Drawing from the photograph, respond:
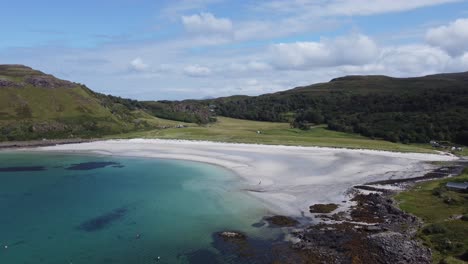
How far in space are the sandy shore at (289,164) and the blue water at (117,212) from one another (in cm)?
453

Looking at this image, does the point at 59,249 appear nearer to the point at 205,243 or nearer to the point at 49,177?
Answer: the point at 205,243

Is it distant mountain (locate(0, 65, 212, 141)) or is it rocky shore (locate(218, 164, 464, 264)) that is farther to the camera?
distant mountain (locate(0, 65, 212, 141))

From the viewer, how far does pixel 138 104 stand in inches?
7525

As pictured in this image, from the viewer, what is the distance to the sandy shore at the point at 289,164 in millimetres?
54875

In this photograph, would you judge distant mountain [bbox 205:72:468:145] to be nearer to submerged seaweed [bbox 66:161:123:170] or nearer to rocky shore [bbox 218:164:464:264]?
rocky shore [bbox 218:164:464:264]

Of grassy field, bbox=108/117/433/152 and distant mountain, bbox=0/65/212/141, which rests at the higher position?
distant mountain, bbox=0/65/212/141

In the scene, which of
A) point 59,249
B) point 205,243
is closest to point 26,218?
point 59,249

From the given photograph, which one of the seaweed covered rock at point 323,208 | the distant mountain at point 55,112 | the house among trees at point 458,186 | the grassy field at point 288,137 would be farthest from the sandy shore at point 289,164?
the distant mountain at point 55,112

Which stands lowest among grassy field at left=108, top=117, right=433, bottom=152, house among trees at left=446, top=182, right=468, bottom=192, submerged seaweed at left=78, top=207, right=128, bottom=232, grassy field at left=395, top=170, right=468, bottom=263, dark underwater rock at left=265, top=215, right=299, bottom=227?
submerged seaweed at left=78, top=207, right=128, bottom=232

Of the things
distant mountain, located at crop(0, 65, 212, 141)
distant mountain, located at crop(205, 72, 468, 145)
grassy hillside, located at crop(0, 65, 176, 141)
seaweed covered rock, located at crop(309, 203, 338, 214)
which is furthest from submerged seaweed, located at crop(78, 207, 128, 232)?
distant mountain, located at crop(205, 72, 468, 145)

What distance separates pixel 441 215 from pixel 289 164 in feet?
122

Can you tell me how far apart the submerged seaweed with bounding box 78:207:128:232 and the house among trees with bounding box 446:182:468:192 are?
4616 centimetres

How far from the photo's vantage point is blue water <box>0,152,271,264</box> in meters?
35.7

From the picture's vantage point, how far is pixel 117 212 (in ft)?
157
